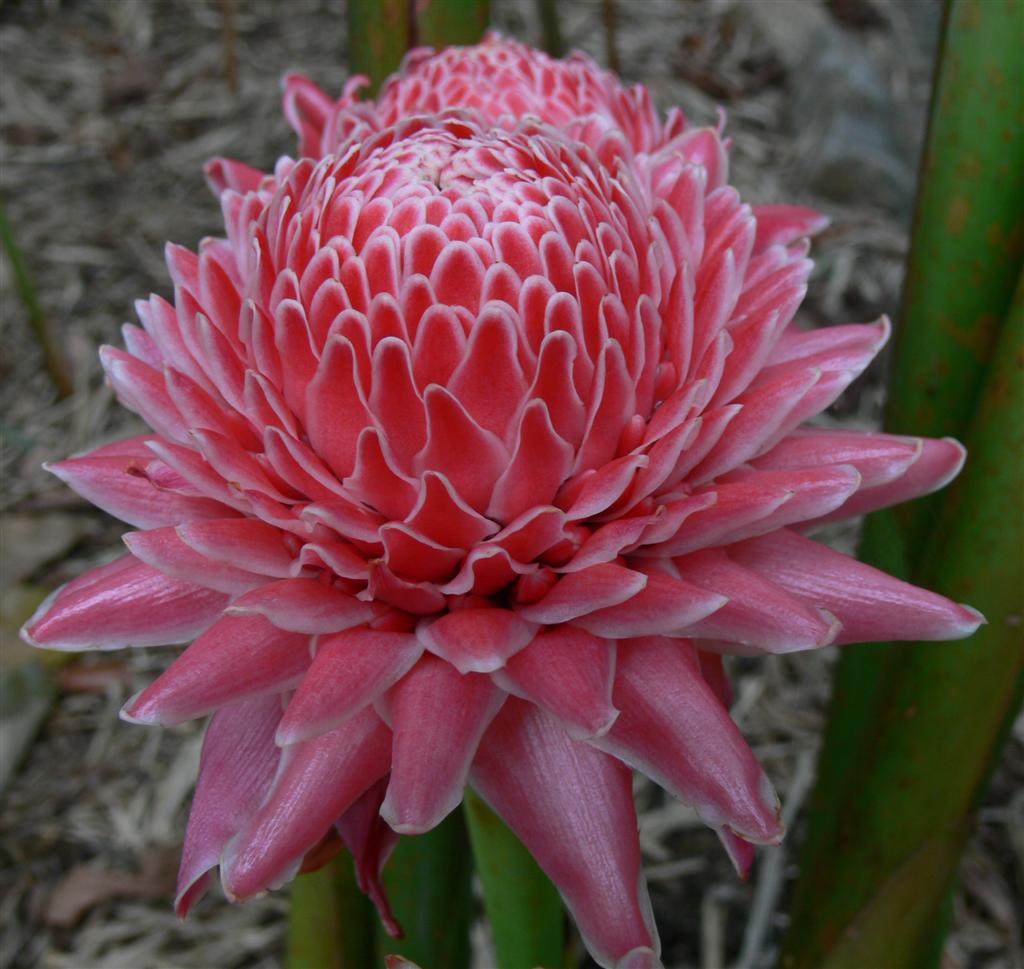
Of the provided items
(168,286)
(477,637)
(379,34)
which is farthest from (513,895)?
(168,286)

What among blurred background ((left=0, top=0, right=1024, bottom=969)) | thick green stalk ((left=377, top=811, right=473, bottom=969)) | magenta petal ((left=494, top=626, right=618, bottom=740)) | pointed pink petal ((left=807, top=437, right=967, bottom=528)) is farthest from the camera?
blurred background ((left=0, top=0, right=1024, bottom=969))

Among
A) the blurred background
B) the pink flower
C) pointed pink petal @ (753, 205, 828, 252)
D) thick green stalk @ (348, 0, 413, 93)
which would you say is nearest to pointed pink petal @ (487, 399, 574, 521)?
the pink flower

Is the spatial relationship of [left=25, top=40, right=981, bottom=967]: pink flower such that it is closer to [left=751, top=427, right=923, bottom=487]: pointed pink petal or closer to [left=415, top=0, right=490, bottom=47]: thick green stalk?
[left=751, top=427, right=923, bottom=487]: pointed pink petal

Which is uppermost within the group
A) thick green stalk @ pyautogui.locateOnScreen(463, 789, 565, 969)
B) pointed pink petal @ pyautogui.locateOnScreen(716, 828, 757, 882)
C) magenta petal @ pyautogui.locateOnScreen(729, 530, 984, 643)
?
magenta petal @ pyautogui.locateOnScreen(729, 530, 984, 643)

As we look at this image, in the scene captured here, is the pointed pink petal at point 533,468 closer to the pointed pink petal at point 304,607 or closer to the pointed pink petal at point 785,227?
the pointed pink petal at point 304,607

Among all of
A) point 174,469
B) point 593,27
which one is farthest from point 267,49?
point 174,469

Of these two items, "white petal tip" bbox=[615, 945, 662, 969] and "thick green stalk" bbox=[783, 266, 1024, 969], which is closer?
"white petal tip" bbox=[615, 945, 662, 969]
